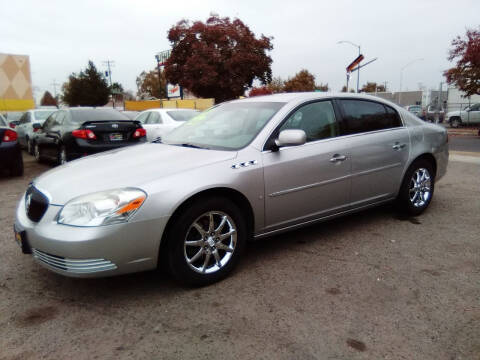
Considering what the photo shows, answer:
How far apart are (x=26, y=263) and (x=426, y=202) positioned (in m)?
4.55

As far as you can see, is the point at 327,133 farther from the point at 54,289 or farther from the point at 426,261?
the point at 54,289

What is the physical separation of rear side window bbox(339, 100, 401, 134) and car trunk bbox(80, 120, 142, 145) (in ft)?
17.0

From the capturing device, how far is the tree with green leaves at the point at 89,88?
5462cm

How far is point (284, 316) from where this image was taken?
264 cm

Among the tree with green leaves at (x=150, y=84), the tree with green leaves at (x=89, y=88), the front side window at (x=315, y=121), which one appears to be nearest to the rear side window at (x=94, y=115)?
the front side window at (x=315, y=121)

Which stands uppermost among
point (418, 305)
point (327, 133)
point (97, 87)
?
point (97, 87)

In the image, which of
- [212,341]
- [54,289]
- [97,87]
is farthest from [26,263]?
[97,87]

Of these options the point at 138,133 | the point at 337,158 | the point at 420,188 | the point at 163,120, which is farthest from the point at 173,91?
the point at 337,158

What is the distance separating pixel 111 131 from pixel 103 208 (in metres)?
5.51

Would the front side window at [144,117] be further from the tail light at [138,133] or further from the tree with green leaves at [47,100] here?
the tree with green leaves at [47,100]

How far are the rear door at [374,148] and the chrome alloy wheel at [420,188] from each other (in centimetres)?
32

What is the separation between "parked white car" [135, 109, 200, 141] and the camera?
1025cm

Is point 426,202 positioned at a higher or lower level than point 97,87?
lower

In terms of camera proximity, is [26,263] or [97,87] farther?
[97,87]
